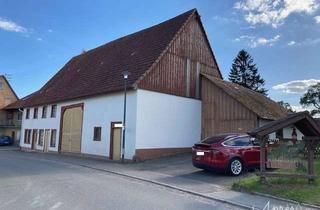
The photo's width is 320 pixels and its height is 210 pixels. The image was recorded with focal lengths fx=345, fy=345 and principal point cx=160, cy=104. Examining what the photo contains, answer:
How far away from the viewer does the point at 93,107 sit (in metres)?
25.6

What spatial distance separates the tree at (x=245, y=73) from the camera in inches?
2309

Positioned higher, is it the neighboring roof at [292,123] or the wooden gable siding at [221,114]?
the wooden gable siding at [221,114]

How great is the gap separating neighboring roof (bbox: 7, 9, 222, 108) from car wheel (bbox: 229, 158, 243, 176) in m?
9.12

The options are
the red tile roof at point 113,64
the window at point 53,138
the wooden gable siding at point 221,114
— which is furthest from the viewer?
the window at point 53,138

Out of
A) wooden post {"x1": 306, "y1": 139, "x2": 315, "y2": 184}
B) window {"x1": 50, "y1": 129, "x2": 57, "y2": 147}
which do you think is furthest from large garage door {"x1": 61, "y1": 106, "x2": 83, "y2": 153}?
wooden post {"x1": 306, "y1": 139, "x2": 315, "y2": 184}

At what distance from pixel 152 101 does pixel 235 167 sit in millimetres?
9476

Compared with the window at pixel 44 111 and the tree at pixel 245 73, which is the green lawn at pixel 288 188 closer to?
the window at pixel 44 111

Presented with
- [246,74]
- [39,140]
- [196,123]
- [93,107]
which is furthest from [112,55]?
[246,74]

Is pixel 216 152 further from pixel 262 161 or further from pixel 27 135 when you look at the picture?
pixel 27 135

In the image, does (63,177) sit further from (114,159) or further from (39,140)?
(39,140)

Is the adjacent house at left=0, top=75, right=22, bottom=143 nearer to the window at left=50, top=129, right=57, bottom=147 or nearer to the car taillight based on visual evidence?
the window at left=50, top=129, right=57, bottom=147

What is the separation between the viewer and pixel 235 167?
14.4 m

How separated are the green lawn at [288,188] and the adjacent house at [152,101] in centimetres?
1050

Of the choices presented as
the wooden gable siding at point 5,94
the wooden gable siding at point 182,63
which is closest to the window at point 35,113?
the wooden gable siding at point 182,63
